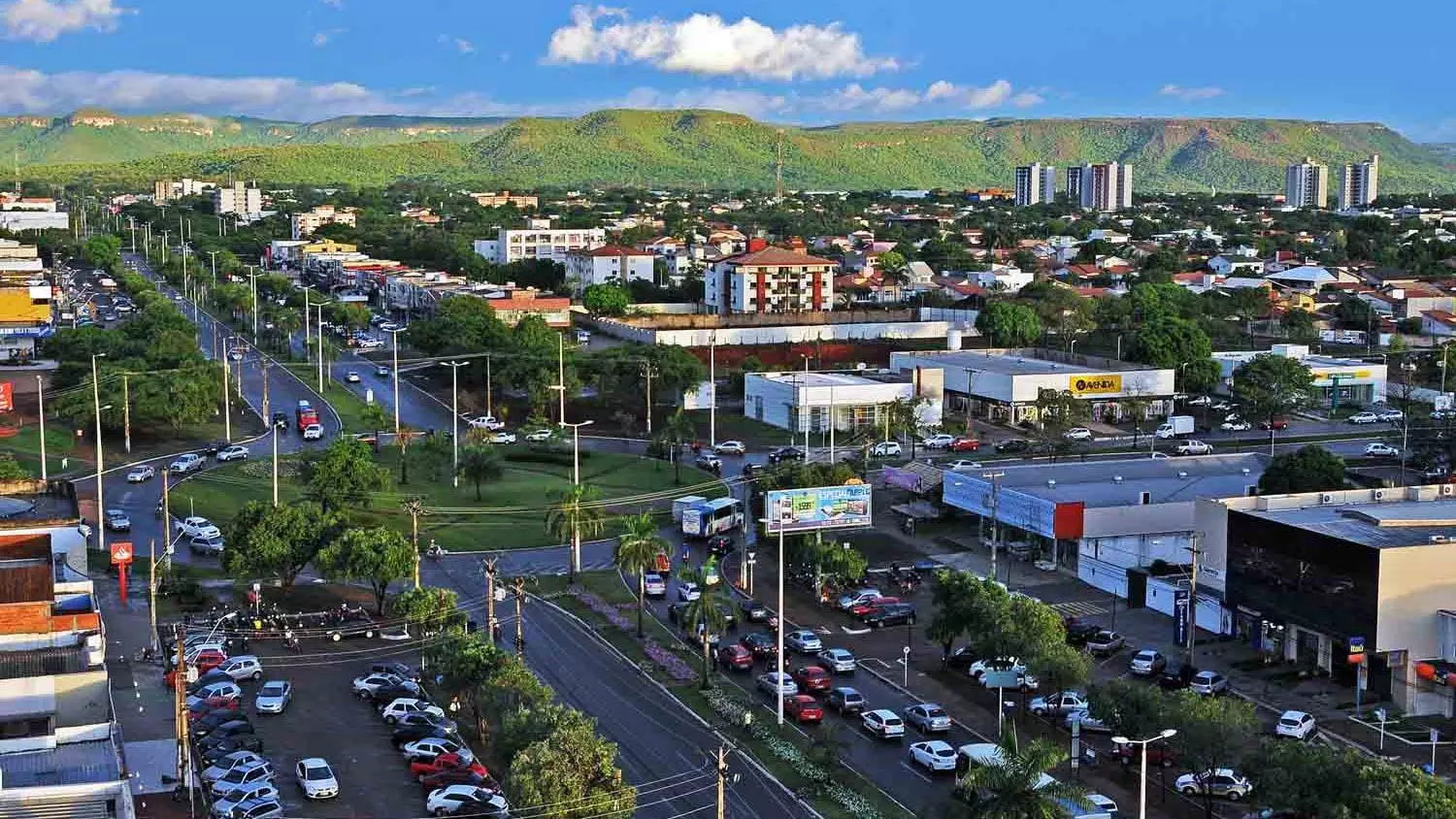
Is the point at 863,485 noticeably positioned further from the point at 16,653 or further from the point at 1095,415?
the point at 1095,415

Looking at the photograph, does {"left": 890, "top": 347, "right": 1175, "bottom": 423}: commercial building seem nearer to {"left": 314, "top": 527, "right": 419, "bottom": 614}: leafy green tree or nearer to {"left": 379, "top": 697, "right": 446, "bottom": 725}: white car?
{"left": 314, "top": 527, "right": 419, "bottom": 614}: leafy green tree

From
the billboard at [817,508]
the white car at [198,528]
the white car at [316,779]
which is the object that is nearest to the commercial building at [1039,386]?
the billboard at [817,508]

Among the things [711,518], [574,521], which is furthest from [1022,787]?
[711,518]

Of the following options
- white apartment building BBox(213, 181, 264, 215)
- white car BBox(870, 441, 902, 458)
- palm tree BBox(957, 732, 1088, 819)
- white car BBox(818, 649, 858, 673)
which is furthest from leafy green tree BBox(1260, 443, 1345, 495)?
white apartment building BBox(213, 181, 264, 215)

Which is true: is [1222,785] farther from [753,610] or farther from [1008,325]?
[1008,325]

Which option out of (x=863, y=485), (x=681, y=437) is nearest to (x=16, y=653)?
(x=863, y=485)
